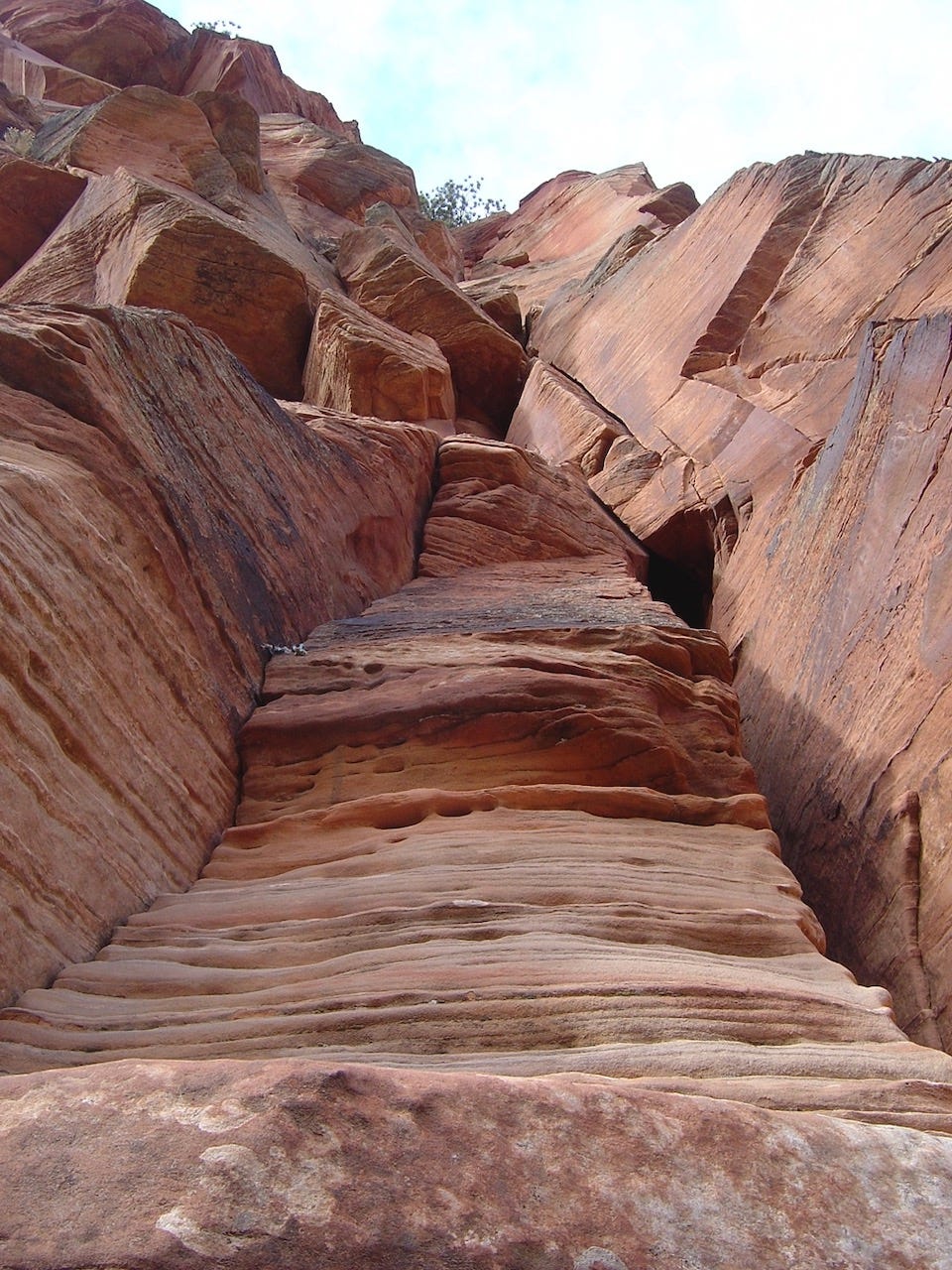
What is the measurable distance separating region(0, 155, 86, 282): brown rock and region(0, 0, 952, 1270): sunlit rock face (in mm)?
2706

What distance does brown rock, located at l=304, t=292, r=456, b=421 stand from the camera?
12.4m

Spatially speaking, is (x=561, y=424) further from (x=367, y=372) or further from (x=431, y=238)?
(x=431, y=238)

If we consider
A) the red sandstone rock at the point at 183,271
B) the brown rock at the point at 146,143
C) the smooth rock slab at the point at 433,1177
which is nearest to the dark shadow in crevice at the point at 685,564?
the red sandstone rock at the point at 183,271

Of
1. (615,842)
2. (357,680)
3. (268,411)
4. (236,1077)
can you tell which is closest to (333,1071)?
(236,1077)

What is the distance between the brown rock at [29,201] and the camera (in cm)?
1515

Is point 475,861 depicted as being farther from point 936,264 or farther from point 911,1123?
point 936,264

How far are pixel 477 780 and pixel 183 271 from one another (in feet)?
31.1

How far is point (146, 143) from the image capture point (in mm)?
16484

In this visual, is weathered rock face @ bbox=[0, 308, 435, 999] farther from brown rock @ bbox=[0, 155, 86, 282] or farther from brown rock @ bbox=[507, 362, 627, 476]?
brown rock @ bbox=[0, 155, 86, 282]

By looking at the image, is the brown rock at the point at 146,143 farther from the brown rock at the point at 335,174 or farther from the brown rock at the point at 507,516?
the brown rock at the point at 507,516

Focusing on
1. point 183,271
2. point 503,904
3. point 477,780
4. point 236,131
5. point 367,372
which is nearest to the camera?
point 503,904

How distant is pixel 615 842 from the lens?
511 centimetres

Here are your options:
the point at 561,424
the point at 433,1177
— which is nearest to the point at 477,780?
the point at 433,1177

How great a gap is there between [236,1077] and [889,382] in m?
7.33
